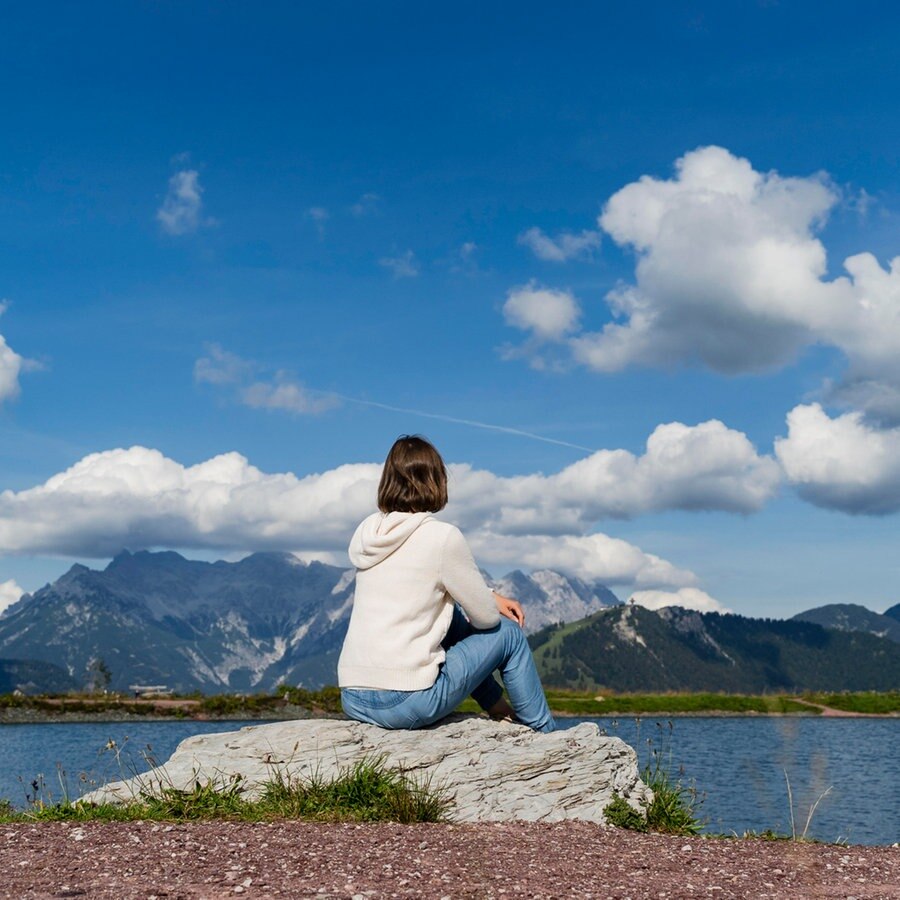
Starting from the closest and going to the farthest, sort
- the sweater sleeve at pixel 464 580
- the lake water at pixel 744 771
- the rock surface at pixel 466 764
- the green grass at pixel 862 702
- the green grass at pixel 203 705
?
the sweater sleeve at pixel 464 580, the rock surface at pixel 466 764, the lake water at pixel 744 771, the green grass at pixel 203 705, the green grass at pixel 862 702

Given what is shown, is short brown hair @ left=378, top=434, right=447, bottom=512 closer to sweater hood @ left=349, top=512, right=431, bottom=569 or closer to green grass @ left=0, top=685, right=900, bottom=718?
sweater hood @ left=349, top=512, right=431, bottom=569

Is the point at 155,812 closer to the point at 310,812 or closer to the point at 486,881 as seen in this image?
the point at 310,812

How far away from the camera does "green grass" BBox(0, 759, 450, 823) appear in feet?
27.6

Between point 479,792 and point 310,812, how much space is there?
1608 mm

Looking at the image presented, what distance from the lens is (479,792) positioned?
887 centimetres

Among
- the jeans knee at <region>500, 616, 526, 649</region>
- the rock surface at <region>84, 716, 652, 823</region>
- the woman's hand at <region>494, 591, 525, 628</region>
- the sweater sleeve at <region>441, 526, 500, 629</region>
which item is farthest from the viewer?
the woman's hand at <region>494, 591, 525, 628</region>

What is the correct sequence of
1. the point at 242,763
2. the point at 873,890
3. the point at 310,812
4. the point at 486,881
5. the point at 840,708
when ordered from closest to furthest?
the point at 486,881
the point at 873,890
the point at 310,812
the point at 242,763
the point at 840,708

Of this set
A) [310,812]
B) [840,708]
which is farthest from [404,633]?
[840,708]

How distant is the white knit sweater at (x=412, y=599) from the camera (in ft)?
28.9

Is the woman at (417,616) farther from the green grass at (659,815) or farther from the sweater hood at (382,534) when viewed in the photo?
the green grass at (659,815)

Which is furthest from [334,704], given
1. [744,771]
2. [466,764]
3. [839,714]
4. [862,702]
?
[744,771]

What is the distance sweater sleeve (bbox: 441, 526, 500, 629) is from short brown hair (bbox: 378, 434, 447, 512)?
17.6 inches

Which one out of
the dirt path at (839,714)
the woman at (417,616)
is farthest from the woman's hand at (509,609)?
the dirt path at (839,714)

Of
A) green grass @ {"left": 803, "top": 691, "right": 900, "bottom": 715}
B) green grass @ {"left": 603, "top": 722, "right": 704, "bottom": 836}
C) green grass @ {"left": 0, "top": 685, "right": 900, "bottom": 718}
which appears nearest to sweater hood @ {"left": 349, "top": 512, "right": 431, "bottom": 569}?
green grass @ {"left": 603, "top": 722, "right": 704, "bottom": 836}
